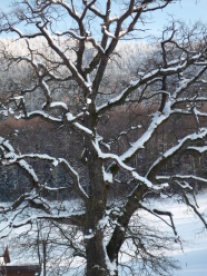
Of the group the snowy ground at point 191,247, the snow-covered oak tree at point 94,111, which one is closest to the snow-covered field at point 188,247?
the snowy ground at point 191,247

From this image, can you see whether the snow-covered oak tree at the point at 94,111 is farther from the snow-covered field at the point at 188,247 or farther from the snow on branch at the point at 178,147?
the snow-covered field at the point at 188,247

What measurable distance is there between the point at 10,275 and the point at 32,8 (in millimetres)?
17589

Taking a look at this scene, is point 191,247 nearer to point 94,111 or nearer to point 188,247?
point 188,247

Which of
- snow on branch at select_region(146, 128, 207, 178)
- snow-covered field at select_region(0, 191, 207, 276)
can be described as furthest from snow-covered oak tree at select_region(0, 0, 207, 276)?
snow-covered field at select_region(0, 191, 207, 276)

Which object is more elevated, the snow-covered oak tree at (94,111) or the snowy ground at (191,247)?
the snow-covered oak tree at (94,111)

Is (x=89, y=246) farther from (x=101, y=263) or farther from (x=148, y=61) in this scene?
(x=148, y=61)

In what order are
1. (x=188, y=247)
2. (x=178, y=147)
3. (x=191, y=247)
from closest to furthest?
(x=178, y=147), (x=191, y=247), (x=188, y=247)

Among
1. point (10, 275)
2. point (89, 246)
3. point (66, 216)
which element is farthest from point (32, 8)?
point (10, 275)

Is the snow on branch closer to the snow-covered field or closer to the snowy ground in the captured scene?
the snow-covered field

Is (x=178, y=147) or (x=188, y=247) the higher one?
(x=178, y=147)

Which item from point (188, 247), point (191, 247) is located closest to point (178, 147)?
point (191, 247)

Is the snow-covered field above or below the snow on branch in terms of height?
below

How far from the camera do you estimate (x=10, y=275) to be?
25.2m

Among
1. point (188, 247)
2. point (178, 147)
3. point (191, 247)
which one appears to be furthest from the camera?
point (188, 247)
